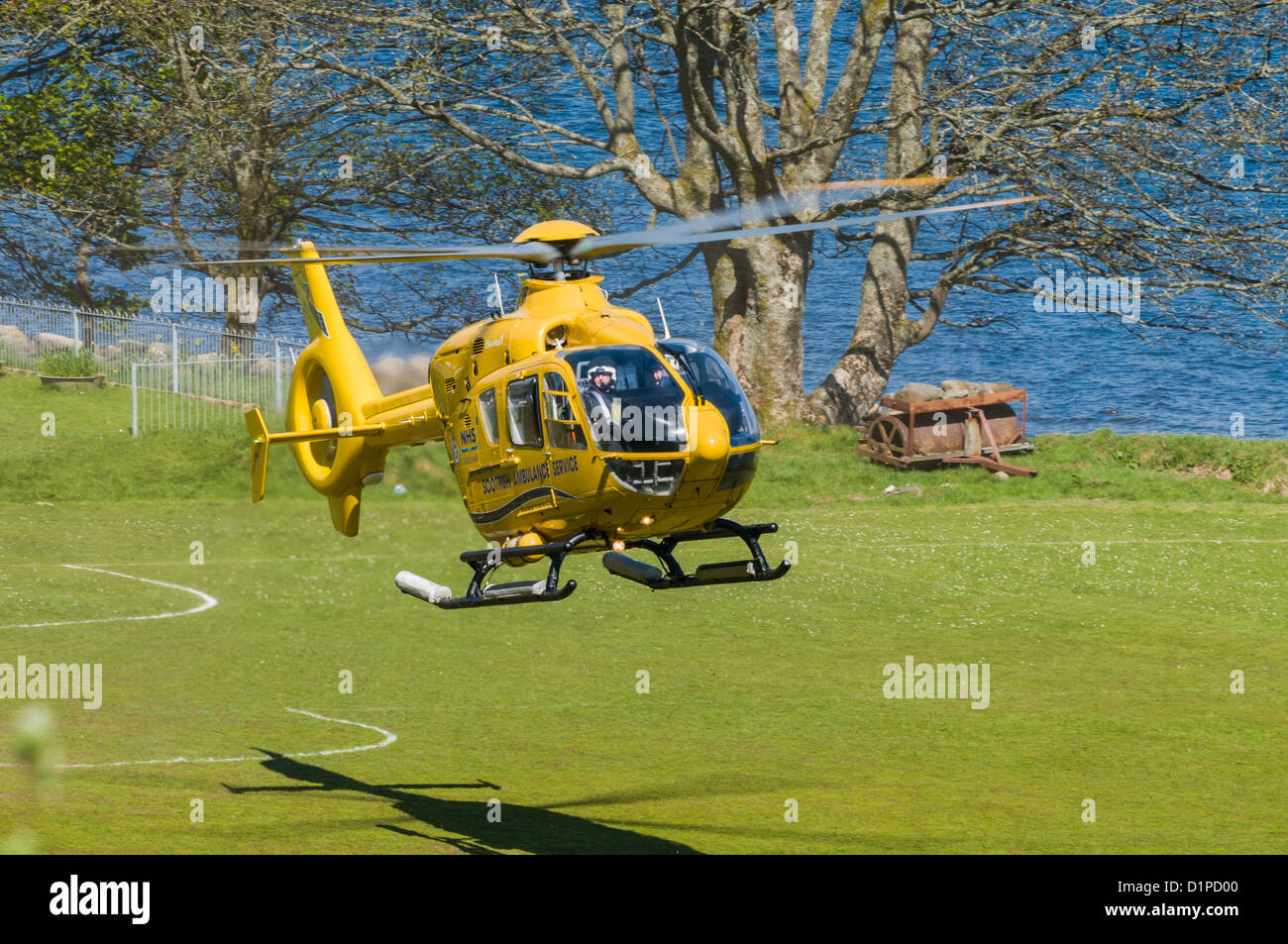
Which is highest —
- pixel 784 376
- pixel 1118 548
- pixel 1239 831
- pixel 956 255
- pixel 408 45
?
pixel 408 45

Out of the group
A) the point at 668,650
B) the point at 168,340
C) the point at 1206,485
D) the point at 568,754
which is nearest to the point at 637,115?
the point at 168,340

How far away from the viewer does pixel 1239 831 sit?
16.5 metres

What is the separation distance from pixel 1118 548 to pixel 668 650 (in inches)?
503

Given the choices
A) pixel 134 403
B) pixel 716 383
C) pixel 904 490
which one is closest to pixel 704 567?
pixel 716 383

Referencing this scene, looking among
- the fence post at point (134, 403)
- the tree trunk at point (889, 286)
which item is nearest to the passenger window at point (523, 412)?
the fence post at point (134, 403)

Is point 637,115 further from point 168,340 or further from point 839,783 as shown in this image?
point 839,783

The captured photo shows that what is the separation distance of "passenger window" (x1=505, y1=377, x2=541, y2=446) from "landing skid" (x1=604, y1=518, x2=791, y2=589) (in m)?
1.40

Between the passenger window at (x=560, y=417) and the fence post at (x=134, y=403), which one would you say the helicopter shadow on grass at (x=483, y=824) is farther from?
the fence post at (x=134, y=403)

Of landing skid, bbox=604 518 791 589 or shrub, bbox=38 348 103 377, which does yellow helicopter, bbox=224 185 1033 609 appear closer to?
landing skid, bbox=604 518 791 589

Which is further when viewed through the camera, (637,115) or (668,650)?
(637,115)

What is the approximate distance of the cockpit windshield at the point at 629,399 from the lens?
13148 millimetres

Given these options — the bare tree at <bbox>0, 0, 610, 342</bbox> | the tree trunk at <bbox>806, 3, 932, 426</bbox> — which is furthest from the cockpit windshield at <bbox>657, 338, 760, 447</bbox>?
the bare tree at <bbox>0, 0, 610, 342</bbox>

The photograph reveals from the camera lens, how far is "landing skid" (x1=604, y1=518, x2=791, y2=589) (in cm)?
1365

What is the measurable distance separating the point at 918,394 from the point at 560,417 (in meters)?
26.7
